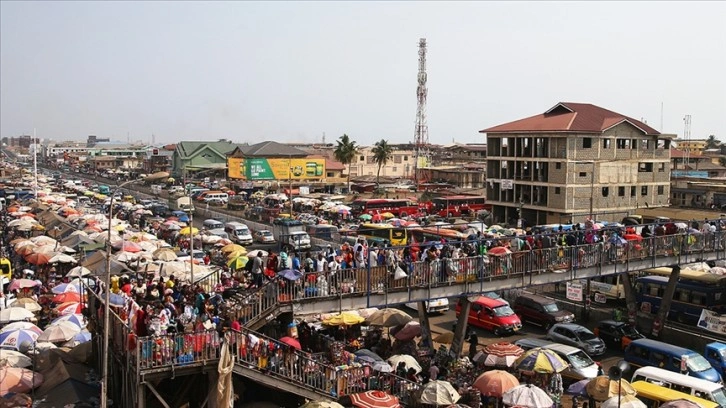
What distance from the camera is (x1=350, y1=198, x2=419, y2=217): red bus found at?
67312 millimetres

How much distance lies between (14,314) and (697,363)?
22.6m

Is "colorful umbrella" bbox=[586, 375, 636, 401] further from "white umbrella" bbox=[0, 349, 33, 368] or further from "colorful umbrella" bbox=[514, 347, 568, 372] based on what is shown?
"white umbrella" bbox=[0, 349, 33, 368]

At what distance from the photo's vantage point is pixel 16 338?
21516 millimetres

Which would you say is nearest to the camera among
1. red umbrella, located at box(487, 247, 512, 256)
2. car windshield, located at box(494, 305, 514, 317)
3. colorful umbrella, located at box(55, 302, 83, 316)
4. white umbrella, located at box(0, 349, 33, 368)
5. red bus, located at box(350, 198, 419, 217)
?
white umbrella, located at box(0, 349, 33, 368)

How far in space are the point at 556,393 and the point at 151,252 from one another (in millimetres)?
25043

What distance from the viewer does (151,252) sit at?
37.6 meters

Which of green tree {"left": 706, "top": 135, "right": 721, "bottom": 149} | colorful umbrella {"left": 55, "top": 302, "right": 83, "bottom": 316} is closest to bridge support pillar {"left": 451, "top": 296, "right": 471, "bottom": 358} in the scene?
colorful umbrella {"left": 55, "top": 302, "right": 83, "bottom": 316}

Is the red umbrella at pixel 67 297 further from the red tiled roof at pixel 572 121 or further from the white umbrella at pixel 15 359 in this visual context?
the red tiled roof at pixel 572 121

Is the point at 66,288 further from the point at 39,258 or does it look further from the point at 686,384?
the point at 686,384

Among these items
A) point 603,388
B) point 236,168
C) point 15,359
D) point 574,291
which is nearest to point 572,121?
point 574,291

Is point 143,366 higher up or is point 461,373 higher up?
point 143,366

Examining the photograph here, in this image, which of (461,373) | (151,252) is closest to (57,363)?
(461,373)

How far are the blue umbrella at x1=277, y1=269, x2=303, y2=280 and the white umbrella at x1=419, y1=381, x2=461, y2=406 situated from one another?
443 centimetres

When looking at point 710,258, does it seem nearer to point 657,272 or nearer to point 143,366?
point 657,272
